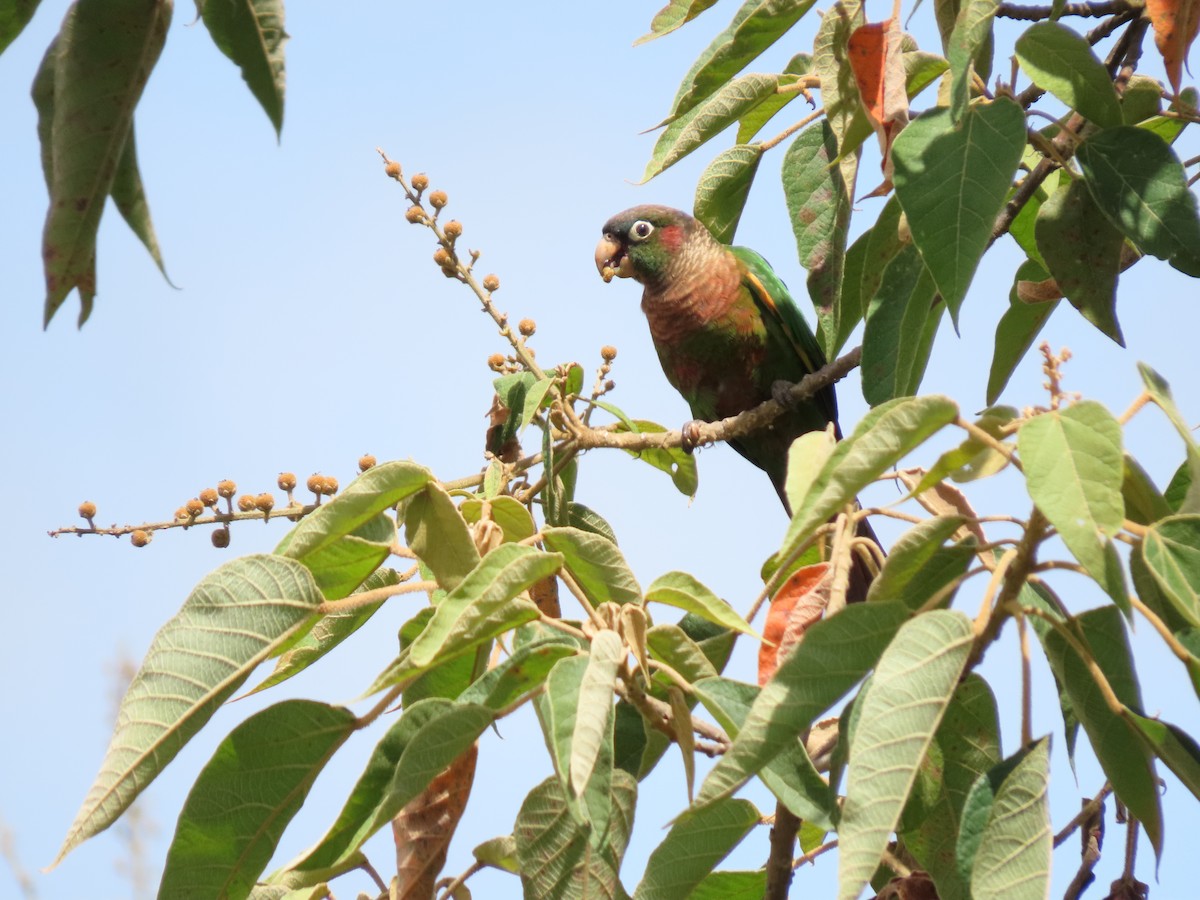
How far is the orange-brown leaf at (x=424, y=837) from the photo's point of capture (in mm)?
1650

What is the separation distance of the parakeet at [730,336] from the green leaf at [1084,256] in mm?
2578

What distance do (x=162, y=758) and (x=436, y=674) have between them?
38 centimetres

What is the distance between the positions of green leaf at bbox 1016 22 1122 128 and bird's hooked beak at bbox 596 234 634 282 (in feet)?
11.0

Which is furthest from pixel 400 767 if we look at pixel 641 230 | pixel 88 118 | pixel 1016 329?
pixel 641 230

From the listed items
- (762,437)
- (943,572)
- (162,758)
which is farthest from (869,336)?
(762,437)

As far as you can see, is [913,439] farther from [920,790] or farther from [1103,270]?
[1103,270]

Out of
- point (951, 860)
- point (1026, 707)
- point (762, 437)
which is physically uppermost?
point (762, 437)

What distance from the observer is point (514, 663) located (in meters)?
1.46

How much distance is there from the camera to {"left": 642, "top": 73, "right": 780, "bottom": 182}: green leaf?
2.31m

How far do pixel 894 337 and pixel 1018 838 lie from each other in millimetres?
916

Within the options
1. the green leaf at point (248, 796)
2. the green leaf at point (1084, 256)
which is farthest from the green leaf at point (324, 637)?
the green leaf at point (1084, 256)

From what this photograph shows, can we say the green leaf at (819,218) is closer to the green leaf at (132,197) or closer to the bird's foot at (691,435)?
the bird's foot at (691,435)

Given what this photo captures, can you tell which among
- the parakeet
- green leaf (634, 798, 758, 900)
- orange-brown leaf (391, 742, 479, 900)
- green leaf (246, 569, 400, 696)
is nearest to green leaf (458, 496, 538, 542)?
green leaf (246, 569, 400, 696)

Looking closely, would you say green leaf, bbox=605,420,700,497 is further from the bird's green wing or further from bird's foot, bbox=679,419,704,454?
the bird's green wing
